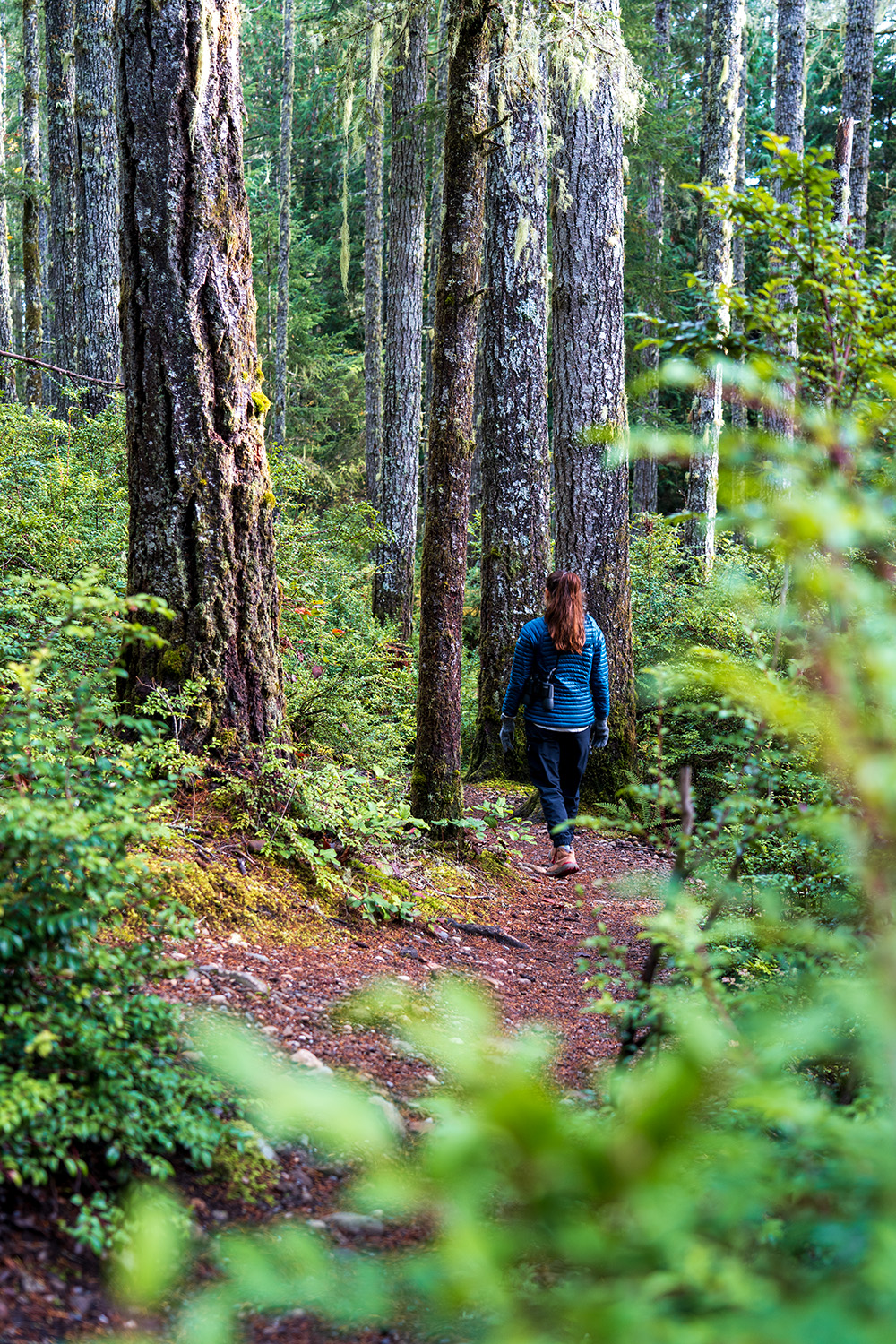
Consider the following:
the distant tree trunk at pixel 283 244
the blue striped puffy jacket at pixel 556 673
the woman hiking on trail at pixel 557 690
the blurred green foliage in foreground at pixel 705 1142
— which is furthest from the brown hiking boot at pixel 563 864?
the distant tree trunk at pixel 283 244

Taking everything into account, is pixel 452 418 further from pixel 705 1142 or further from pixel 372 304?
pixel 372 304

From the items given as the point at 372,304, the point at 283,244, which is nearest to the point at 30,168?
the point at 283,244

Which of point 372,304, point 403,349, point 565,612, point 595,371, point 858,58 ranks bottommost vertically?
point 565,612

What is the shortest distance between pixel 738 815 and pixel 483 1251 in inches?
102

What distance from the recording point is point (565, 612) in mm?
6805

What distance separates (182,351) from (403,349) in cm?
933

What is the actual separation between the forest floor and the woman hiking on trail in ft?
1.63

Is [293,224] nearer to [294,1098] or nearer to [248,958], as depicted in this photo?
[248,958]

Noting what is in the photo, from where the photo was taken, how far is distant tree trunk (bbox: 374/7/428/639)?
43.3ft

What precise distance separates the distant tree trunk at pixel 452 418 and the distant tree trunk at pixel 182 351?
1.36 meters

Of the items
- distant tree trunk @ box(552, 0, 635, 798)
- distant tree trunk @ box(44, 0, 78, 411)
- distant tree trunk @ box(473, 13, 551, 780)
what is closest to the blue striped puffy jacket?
distant tree trunk @ box(552, 0, 635, 798)

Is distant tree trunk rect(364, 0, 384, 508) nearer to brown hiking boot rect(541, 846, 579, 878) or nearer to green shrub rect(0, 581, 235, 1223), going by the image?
brown hiking boot rect(541, 846, 579, 878)

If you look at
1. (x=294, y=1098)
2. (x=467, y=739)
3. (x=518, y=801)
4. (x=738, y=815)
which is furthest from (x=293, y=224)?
(x=294, y=1098)

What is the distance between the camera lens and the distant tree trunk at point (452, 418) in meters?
5.48
